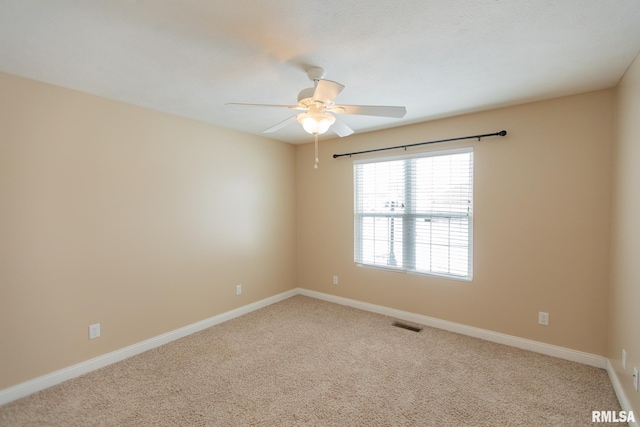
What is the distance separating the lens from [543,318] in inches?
109

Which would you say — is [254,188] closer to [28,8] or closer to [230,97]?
[230,97]

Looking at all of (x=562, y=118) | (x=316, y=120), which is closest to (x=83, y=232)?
(x=316, y=120)

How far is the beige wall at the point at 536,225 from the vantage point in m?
2.53

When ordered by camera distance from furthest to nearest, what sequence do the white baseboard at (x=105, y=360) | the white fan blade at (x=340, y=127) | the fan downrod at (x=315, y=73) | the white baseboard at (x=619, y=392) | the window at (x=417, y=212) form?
the window at (x=417, y=212) < the white fan blade at (x=340, y=127) < the white baseboard at (x=105, y=360) < the fan downrod at (x=315, y=73) < the white baseboard at (x=619, y=392)

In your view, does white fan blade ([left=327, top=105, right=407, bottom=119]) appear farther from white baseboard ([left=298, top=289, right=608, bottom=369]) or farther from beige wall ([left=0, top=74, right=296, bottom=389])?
white baseboard ([left=298, top=289, right=608, bottom=369])

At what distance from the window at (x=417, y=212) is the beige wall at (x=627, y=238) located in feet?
3.69

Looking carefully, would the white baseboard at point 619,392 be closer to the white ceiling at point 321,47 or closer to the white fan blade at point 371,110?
the white ceiling at point 321,47

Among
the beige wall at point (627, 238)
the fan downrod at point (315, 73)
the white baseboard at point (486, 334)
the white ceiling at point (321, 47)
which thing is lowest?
the white baseboard at point (486, 334)

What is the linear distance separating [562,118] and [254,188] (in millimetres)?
3419

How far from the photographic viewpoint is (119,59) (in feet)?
6.45

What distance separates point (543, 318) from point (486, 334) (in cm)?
55

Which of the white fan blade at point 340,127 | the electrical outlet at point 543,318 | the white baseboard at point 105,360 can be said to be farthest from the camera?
the electrical outlet at point 543,318

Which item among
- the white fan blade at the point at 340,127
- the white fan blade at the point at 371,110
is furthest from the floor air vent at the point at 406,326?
the white fan blade at the point at 371,110

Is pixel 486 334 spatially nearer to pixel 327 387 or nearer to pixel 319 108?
pixel 327 387
